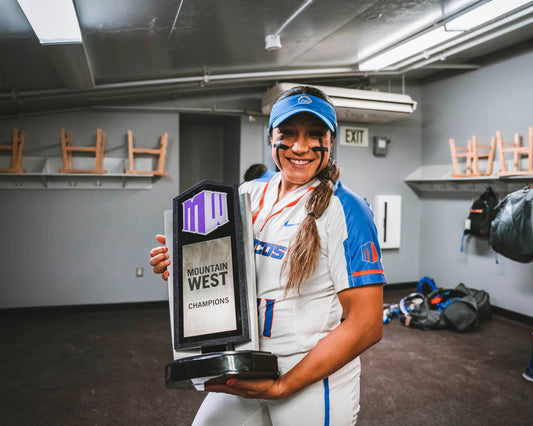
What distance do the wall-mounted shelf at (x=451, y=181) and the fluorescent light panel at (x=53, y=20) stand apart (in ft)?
13.4

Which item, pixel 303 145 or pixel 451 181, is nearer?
pixel 303 145

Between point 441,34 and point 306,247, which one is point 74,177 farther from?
point 306,247

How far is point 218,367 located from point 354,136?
516 cm

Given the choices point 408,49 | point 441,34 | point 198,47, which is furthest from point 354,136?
point 198,47

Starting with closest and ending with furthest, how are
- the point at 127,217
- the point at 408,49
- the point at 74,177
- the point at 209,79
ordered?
1. the point at 408,49
2. the point at 209,79
3. the point at 74,177
4. the point at 127,217

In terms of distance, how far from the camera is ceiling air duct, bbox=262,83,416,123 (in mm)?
4613

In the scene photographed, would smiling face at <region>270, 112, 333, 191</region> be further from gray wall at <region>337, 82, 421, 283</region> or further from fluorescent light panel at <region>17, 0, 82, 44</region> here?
gray wall at <region>337, 82, 421, 283</region>

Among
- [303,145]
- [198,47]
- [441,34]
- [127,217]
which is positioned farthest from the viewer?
[127,217]

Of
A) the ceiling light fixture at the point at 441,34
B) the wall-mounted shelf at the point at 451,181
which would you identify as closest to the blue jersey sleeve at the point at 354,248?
the ceiling light fixture at the point at 441,34

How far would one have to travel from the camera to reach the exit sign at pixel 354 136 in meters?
5.54

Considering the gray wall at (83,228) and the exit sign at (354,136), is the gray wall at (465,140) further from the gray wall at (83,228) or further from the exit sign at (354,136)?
the gray wall at (83,228)

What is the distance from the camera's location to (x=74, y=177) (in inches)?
183

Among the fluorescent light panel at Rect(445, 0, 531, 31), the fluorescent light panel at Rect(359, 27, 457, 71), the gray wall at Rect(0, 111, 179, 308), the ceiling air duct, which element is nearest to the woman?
the fluorescent light panel at Rect(445, 0, 531, 31)

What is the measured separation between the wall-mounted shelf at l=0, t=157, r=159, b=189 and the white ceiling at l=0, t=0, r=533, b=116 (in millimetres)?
609
